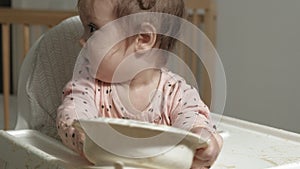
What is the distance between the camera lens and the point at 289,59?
1.85 meters

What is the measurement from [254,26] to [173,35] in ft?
4.18

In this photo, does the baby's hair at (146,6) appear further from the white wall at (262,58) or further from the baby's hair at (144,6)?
the white wall at (262,58)

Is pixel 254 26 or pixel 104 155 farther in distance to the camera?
pixel 254 26

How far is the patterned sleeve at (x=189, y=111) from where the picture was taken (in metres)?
0.69

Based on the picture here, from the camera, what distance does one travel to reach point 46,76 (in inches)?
39.1

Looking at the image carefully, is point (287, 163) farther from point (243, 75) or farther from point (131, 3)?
point (243, 75)

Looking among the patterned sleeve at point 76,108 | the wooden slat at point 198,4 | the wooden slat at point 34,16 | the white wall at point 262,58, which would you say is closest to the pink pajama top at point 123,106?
the patterned sleeve at point 76,108

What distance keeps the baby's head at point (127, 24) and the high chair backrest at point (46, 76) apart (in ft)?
0.81

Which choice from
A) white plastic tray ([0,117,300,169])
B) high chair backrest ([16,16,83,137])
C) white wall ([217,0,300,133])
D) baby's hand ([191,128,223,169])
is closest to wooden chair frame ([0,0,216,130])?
white wall ([217,0,300,133])

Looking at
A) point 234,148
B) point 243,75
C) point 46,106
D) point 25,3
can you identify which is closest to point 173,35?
point 234,148

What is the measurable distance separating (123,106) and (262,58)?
127cm

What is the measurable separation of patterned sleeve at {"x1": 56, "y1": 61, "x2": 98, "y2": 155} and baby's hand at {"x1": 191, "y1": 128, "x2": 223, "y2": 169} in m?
0.14

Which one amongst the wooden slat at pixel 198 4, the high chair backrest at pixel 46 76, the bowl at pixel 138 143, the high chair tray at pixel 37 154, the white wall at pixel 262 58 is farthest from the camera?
the wooden slat at pixel 198 4

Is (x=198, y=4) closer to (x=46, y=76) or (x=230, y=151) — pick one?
(x=46, y=76)
